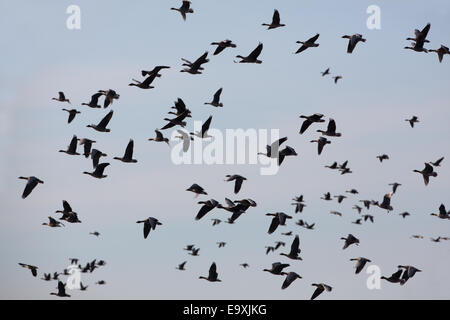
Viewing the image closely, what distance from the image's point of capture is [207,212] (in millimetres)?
45562

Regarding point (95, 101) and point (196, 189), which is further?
point (95, 101)

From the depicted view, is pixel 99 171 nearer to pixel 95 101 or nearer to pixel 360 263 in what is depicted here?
pixel 95 101

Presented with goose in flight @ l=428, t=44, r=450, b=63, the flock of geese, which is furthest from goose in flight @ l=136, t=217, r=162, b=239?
goose in flight @ l=428, t=44, r=450, b=63

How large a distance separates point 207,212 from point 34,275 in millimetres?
10266

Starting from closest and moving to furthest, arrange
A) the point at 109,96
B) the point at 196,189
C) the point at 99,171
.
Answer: the point at 196,189, the point at 99,171, the point at 109,96

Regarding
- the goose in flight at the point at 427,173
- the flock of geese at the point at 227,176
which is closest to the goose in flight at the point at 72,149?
the flock of geese at the point at 227,176

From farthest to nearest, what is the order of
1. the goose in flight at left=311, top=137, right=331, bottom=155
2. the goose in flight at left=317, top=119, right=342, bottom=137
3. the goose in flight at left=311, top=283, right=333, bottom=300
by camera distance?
1. the goose in flight at left=311, top=137, right=331, bottom=155
2. the goose in flight at left=317, top=119, right=342, bottom=137
3. the goose in flight at left=311, top=283, right=333, bottom=300

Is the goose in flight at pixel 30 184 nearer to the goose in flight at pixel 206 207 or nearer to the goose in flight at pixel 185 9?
Result: the goose in flight at pixel 206 207

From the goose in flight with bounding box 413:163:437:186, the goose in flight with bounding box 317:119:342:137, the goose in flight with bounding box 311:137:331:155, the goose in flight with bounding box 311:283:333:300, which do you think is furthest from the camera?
the goose in flight with bounding box 413:163:437:186

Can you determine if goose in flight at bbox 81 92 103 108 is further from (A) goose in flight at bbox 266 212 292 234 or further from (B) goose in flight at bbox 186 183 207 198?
(A) goose in flight at bbox 266 212 292 234

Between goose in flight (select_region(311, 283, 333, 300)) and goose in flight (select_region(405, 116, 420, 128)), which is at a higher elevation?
goose in flight (select_region(405, 116, 420, 128))

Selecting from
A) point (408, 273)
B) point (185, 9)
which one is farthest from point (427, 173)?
point (185, 9)

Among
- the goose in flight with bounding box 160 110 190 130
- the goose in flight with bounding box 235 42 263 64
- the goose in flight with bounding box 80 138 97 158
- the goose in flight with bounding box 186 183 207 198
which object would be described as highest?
the goose in flight with bounding box 235 42 263 64
